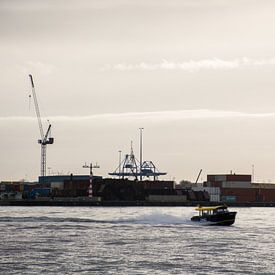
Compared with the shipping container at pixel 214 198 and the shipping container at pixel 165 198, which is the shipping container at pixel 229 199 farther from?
the shipping container at pixel 165 198

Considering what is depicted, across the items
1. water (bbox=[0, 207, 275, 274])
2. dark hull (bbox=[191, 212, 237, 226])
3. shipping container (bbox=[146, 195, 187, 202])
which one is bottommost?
water (bbox=[0, 207, 275, 274])

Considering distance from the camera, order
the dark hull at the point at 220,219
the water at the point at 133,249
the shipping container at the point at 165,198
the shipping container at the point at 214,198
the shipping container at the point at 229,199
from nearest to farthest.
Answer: the water at the point at 133,249 → the dark hull at the point at 220,219 → the shipping container at the point at 165,198 → the shipping container at the point at 229,199 → the shipping container at the point at 214,198

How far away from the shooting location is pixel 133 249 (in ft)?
183

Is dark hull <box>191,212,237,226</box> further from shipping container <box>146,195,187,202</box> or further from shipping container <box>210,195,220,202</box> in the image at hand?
shipping container <box>210,195,220,202</box>

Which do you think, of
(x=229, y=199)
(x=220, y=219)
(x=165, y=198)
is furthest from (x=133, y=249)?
(x=229, y=199)

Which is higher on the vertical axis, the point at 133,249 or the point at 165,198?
the point at 165,198

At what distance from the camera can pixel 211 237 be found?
67.2 meters

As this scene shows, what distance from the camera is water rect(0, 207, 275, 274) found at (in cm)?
4575

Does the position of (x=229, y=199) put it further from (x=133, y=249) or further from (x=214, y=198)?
(x=133, y=249)

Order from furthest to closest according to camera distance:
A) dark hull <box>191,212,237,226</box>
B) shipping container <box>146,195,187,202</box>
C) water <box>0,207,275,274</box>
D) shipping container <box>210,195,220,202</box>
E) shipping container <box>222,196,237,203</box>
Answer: shipping container <box>210,195,220,202</box>, shipping container <box>222,196,237,203</box>, shipping container <box>146,195,187,202</box>, dark hull <box>191,212,237,226</box>, water <box>0,207,275,274</box>

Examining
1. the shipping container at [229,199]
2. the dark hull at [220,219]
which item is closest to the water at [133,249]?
the dark hull at [220,219]

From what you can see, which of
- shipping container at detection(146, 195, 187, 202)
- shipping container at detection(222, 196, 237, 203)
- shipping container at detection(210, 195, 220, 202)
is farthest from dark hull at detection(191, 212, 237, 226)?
shipping container at detection(210, 195, 220, 202)

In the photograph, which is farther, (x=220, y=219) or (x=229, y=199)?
(x=229, y=199)

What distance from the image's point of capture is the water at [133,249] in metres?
45.8
